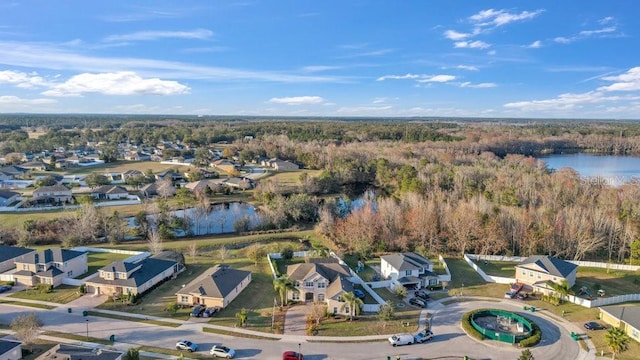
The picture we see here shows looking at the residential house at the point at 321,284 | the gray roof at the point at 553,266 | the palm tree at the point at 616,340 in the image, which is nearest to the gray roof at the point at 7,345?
the residential house at the point at 321,284

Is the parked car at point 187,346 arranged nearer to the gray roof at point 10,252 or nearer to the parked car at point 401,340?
the parked car at point 401,340

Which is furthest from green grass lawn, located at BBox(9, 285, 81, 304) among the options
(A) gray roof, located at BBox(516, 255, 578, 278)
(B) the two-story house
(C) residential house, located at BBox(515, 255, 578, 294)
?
(A) gray roof, located at BBox(516, 255, 578, 278)

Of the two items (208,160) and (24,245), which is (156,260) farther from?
(208,160)

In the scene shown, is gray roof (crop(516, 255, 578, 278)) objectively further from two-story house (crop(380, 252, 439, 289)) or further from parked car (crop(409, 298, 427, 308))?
parked car (crop(409, 298, 427, 308))

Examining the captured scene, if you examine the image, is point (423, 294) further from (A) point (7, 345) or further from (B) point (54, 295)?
(B) point (54, 295)

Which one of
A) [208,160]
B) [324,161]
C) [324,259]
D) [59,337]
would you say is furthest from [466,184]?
[208,160]
